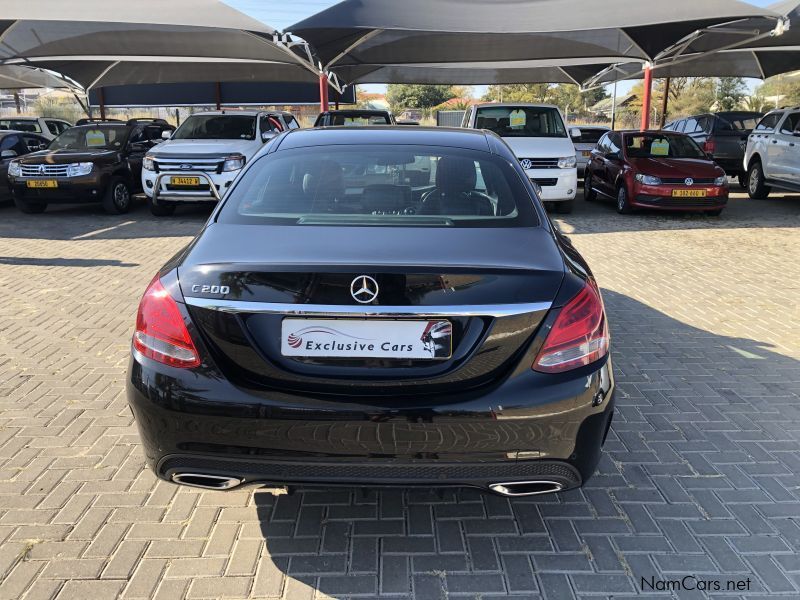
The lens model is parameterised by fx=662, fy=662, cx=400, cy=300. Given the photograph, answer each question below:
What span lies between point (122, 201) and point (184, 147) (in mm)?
2035

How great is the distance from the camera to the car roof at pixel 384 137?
3.46m

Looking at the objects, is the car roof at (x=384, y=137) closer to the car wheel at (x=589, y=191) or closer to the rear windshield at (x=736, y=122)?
the car wheel at (x=589, y=191)

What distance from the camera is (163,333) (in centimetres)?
240

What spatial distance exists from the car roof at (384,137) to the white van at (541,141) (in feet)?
25.2

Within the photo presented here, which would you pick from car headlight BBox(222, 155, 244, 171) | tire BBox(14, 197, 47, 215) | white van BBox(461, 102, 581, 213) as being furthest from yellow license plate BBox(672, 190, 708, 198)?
tire BBox(14, 197, 47, 215)

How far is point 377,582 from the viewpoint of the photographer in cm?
252

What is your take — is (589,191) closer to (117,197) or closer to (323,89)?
Answer: (323,89)

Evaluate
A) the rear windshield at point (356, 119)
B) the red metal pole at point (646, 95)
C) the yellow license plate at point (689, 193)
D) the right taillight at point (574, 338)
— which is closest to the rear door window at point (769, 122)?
the yellow license plate at point (689, 193)

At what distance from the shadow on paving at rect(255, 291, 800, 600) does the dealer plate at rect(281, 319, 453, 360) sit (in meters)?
0.64

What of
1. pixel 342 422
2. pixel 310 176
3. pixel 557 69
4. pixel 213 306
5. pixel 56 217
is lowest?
pixel 56 217

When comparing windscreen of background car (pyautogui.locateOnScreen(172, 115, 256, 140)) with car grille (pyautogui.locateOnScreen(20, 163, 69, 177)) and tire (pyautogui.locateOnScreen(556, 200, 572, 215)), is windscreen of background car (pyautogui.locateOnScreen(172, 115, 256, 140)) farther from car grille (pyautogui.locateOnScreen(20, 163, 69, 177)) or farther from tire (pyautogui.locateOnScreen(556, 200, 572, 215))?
tire (pyautogui.locateOnScreen(556, 200, 572, 215))

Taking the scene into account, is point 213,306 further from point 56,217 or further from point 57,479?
point 56,217

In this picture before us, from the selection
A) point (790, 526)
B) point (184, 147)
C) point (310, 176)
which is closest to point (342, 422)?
point (310, 176)

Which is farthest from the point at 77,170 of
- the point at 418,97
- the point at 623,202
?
the point at 418,97
